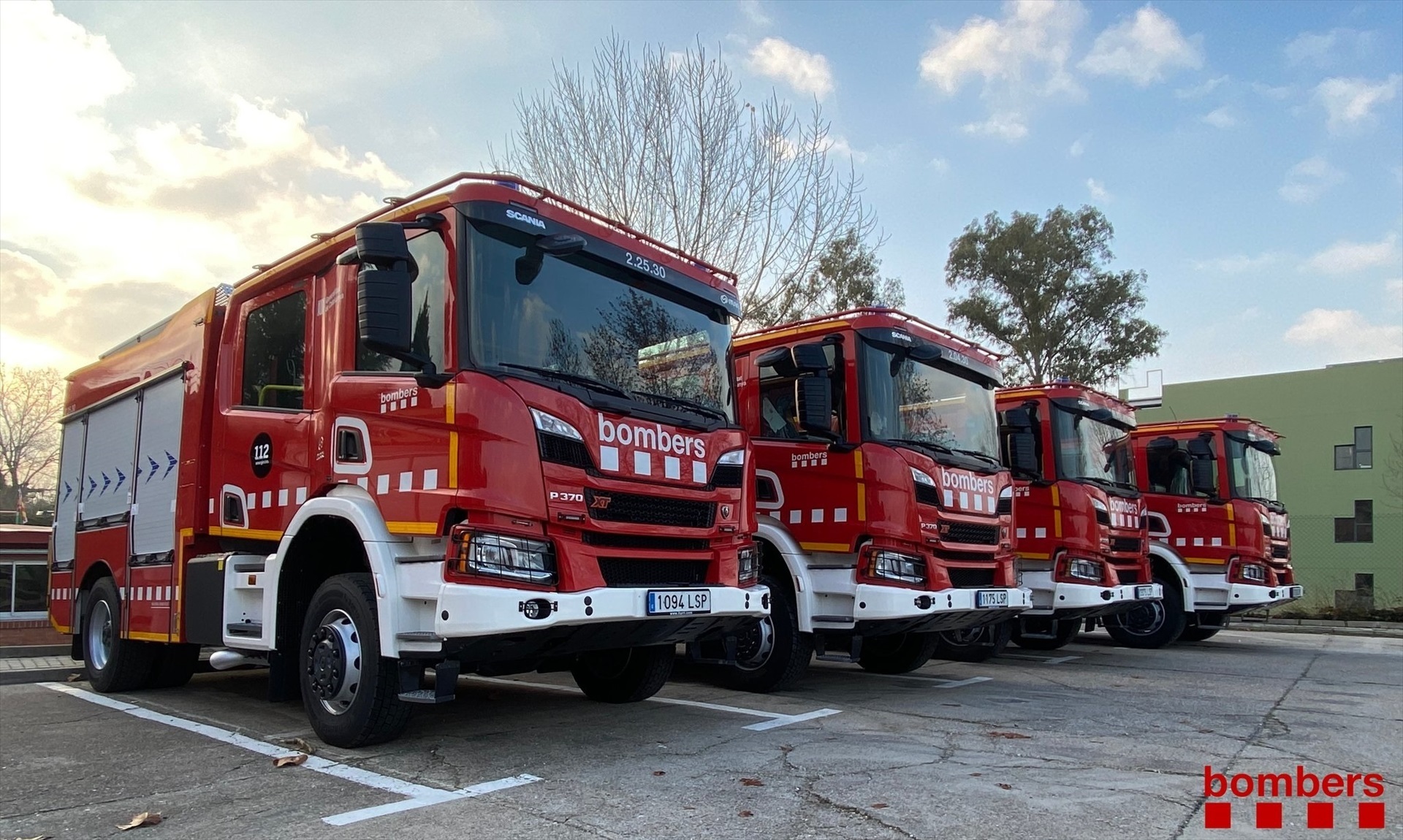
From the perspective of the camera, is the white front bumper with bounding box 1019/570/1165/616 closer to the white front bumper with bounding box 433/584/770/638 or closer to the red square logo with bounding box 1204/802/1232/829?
the red square logo with bounding box 1204/802/1232/829

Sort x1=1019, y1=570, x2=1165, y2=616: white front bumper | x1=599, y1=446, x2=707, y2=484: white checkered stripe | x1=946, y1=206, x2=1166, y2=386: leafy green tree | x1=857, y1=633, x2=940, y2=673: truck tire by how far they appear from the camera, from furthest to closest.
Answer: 1. x1=946, y1=206, x2=1166, y2=386: leafy green tree
2. x1=1019, y1=570, x2=1165, y2=616: white front bumper
3. x1=857, y1=633, x2=940, y2=673: truck tire
4. x1=599, y1=446, x2=707, y2=484: white checkered stripe

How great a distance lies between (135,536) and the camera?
298 inches

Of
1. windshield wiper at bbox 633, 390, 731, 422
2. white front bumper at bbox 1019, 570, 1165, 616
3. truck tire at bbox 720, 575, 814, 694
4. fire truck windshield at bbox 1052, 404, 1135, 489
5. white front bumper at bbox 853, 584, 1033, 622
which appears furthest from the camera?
fire truck windshield at bbox 1052, 404, 1135, 489

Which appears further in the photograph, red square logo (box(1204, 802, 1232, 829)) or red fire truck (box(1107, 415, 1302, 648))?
red fire truck (box(1107, 415, 1302, 648))

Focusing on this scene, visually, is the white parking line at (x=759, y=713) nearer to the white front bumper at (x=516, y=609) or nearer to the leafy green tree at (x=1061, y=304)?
the white front bumper at (x=516, y=609)

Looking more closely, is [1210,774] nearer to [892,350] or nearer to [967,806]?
[967,806]

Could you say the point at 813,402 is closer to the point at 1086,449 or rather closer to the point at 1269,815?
the point at 1269,815

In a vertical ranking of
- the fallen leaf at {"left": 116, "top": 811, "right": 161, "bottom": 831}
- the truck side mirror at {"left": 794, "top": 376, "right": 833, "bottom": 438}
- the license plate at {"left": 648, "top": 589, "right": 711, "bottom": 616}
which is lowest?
the fallen leaf at {"left": 116, "top": 811, "right": 161, "bottom": 831}

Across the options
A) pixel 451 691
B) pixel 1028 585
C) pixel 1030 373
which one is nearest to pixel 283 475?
pixel 451 691

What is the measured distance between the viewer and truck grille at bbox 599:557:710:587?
4996 mm

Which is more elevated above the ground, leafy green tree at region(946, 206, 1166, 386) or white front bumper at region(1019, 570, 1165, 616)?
leafy green tree at region(946, 206, 1166, 386)

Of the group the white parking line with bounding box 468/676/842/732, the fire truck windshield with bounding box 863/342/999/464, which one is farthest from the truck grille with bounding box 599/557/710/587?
the fire truck windshield with bounding box 863/342/999/464

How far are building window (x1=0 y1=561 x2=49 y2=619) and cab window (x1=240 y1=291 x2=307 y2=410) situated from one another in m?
7.81

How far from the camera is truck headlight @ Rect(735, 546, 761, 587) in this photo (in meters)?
5.76
